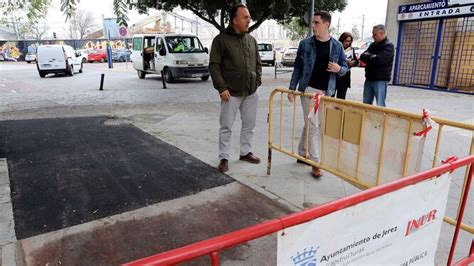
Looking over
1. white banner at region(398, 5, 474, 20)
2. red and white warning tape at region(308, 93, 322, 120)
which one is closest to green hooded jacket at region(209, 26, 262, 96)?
red and white warning tape at region(308, 93, 322, 120)

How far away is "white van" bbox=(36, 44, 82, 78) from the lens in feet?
59.9

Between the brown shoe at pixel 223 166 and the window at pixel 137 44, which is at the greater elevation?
the window at pixel 137 44

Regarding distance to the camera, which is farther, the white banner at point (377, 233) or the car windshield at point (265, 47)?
the car windshield at point (265, 47)

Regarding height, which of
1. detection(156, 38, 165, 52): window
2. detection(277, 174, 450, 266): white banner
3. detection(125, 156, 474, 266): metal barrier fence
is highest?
detection(156, 38, 165, 52): window

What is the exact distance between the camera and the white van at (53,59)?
18.2m

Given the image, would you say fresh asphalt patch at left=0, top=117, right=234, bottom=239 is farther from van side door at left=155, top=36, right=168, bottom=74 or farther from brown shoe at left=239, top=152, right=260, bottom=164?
van side door at left=155, top=36, right=168, bottom=74

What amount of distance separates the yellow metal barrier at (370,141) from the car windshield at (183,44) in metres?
12.1

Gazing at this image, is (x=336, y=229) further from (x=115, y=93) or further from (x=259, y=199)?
(x=115, y=93)

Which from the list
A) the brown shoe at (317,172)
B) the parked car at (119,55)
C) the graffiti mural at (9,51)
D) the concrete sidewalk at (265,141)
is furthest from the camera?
the graffiti mural at (9,51)

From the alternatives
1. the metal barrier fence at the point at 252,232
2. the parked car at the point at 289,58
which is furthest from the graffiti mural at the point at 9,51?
the metal barrier fence at the point at 252,232

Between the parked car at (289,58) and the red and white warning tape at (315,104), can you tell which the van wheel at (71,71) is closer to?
the parked car at (289,58)

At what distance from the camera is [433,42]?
39.3 feet

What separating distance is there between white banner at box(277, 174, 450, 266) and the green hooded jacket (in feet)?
9.09

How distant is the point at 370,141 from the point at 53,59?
1916 cm
